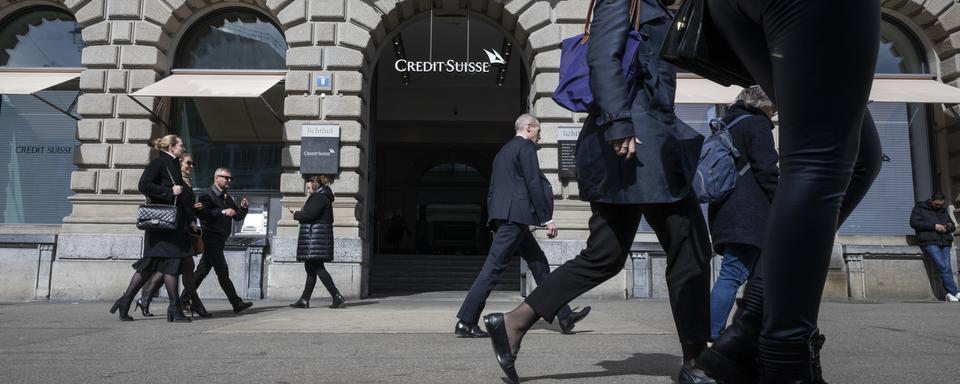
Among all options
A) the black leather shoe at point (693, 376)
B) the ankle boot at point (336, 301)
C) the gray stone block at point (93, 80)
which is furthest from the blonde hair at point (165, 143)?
the black leather shoe at point (693, 376)

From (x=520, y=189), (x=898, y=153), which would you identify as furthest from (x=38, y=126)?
(x=898, y=153)

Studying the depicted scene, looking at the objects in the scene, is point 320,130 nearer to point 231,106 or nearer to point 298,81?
point 298,81

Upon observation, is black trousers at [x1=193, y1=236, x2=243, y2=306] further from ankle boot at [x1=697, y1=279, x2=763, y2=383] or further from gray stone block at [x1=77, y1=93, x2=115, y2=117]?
ankle boot at [x1=697, y1=279, x2=763, y2=383]

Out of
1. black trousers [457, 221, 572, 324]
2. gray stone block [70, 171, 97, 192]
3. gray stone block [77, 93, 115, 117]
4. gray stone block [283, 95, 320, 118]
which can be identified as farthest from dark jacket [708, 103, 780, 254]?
gray stone block [77, 93, 115, 117]

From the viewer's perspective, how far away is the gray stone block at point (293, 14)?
11406 millimetres

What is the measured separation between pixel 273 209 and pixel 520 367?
888cm

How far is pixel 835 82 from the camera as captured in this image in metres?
1.74

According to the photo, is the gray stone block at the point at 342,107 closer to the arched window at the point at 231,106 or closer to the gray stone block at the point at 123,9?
the arched window at the point at 231,106

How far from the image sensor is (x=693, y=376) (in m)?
2.79

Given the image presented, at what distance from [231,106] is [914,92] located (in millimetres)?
11184

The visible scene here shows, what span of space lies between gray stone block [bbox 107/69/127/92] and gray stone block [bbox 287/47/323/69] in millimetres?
2706

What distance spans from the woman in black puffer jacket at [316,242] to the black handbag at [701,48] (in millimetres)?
7011

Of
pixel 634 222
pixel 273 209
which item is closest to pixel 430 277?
pixel 273 209

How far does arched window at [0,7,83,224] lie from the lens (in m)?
12.0
